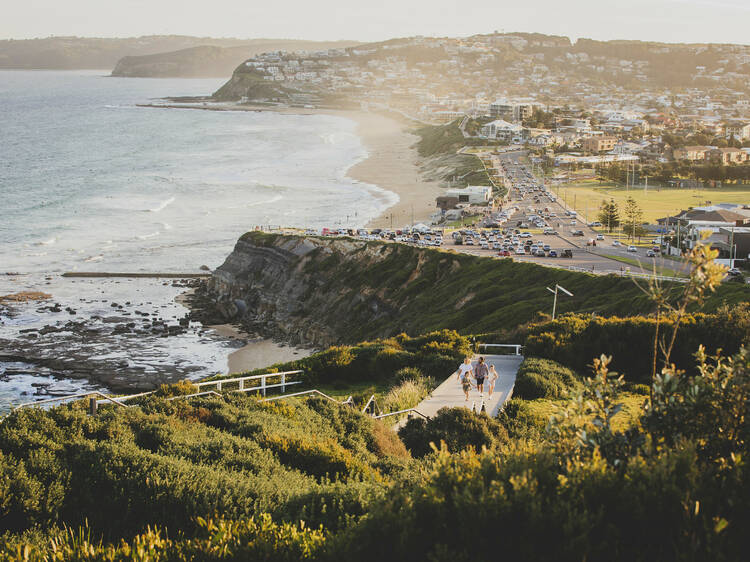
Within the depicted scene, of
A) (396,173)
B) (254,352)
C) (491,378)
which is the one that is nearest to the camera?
(491,378)

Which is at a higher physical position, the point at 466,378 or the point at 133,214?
the point at 466,378

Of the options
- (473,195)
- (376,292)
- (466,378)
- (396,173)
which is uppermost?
(466,378)

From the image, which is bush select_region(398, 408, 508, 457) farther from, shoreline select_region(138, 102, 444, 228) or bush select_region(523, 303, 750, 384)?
shoreline select_region(138, 102, 444, 228)

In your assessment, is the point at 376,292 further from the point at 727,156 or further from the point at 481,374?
the point at 727,156

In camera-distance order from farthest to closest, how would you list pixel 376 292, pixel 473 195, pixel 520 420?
pixel 473 195
pixel 376 292
pixel 520 420

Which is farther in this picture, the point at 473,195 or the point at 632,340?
the point at 473,195

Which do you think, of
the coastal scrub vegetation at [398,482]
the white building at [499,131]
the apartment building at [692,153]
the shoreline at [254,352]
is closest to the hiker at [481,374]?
the coastal scrub vegetation at [398,482]

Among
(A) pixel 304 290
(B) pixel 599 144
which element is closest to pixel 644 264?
(A) pixel 304 290

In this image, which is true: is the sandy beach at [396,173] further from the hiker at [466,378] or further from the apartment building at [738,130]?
the apartment building at [738,130]
